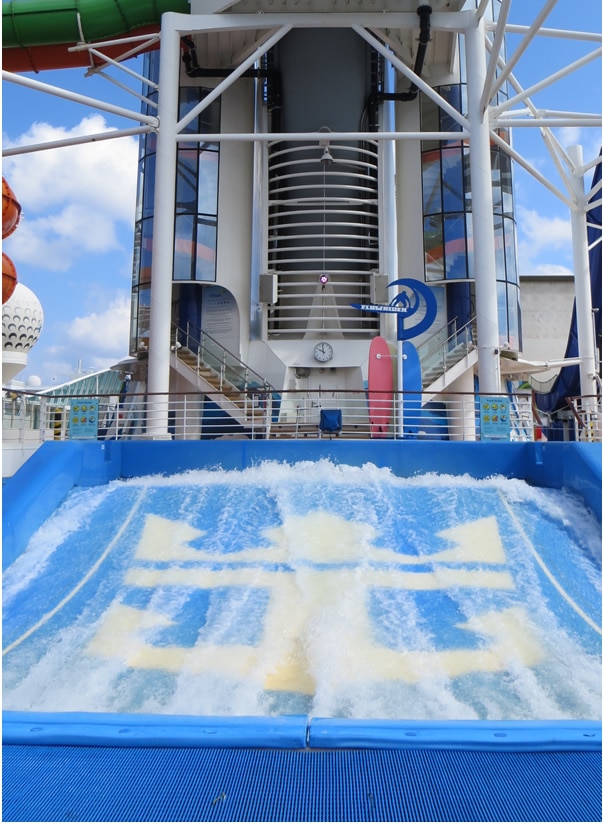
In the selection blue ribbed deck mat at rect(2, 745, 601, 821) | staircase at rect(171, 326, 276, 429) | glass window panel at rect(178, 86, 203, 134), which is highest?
glass window panel at rect(178, 86, 203, 134)

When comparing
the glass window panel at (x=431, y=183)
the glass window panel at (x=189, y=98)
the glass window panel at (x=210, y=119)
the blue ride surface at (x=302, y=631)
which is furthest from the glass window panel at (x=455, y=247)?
the blue ride surface at (x=302, y=631)

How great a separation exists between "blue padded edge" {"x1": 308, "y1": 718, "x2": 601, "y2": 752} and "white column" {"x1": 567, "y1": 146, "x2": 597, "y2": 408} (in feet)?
43.3

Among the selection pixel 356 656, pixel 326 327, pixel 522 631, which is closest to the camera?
pixel 356 656

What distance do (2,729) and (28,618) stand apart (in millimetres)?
2589

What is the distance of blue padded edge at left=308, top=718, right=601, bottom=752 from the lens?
2738 millimetres

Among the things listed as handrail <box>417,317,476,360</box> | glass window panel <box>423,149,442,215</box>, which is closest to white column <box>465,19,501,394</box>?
handrail <box>417,317,476,360</box>

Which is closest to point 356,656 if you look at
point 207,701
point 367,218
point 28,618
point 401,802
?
point 207,701

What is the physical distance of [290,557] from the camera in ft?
19.5

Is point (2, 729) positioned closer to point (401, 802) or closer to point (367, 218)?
point (401, 802)

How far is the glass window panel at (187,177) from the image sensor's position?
1608 cm

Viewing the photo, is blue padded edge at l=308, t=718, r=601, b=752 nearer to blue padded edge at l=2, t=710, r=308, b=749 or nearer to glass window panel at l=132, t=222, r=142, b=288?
blue padded edge at l=2, t=710, r=308, b=749

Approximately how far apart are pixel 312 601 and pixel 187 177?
13.4 meters

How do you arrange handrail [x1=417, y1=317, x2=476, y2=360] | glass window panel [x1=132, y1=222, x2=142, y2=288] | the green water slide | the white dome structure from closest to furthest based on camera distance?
the green water slide → the white dome structure → handrail [x1=417, y1=317, x2=476, y2=360] → glass window panel [x1=132, y1=222, x2=142, y2=288]

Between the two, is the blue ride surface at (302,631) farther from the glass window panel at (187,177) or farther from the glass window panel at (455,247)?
the glass window panel at (187,177)
